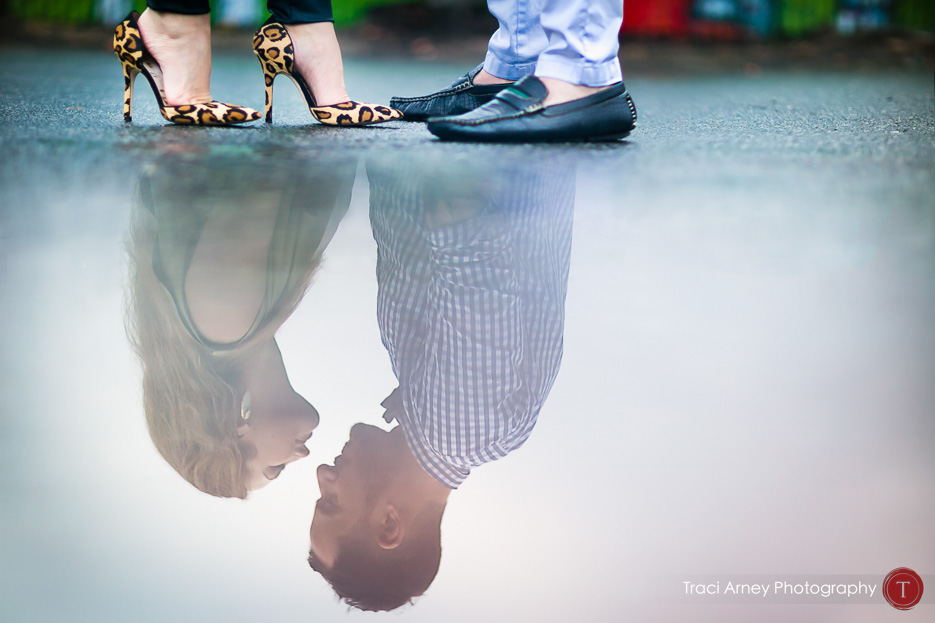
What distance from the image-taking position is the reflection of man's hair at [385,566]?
0.55 m

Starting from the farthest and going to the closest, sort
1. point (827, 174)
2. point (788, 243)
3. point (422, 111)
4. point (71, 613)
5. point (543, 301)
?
point (422, 111) → point (827, 174) → point (788, 243) → point (543, 301) → point (71, 613)

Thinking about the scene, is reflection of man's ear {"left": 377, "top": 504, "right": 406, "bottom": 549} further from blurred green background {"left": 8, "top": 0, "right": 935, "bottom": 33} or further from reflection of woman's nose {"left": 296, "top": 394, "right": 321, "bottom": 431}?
blurred green background {"left": 8, "top": 0, "right": 935, "bottom": 33}

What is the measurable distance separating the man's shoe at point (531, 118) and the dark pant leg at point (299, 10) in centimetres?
32

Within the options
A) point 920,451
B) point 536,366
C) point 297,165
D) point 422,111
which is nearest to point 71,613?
point 536,366

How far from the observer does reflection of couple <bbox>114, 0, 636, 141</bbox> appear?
1.56 m

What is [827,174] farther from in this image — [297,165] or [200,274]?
[200,274]

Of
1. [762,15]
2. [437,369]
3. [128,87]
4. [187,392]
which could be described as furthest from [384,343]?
[762,15]

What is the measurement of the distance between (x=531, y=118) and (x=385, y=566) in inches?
43.9

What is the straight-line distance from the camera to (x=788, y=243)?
0.99 m

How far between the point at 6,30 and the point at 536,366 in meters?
4.63

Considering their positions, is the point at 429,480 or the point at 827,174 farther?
the point at 827,174

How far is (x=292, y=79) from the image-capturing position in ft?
5.65

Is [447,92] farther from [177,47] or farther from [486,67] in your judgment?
[177,47]

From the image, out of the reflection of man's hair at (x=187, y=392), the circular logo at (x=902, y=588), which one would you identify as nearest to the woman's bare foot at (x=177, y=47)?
the reflection of man's hair at (x=187, y=392)
